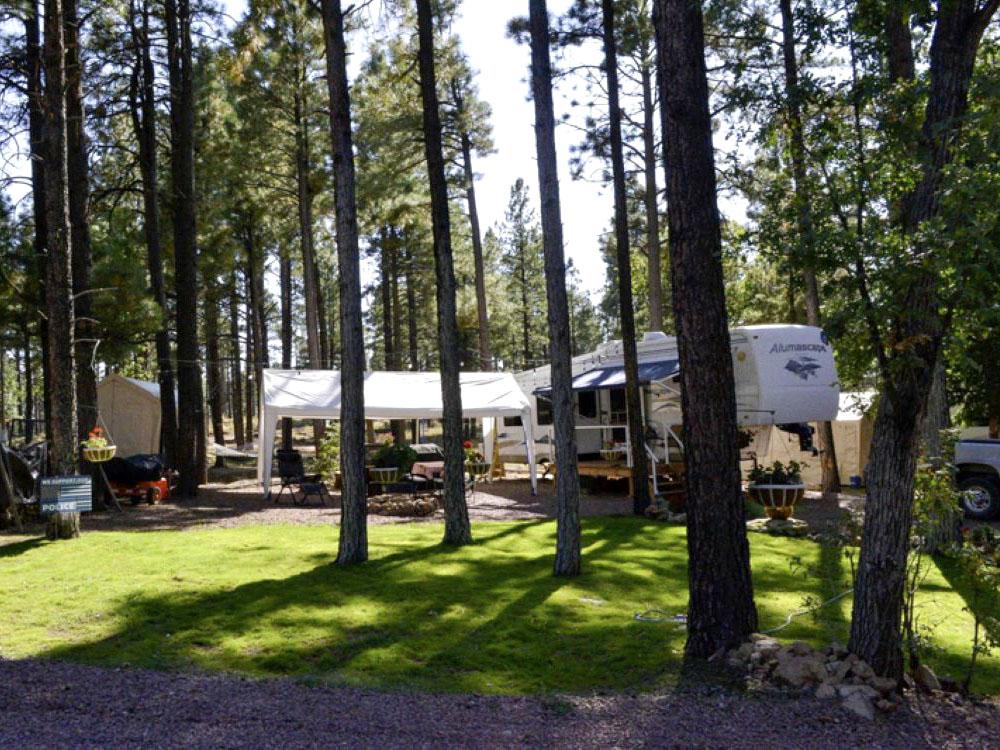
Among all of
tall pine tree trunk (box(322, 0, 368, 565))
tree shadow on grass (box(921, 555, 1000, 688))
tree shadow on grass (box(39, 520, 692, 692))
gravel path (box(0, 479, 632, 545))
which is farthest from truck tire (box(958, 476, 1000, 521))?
tall pine tree trunk (box(322, 0, 368, 565))

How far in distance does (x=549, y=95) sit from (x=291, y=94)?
44.1ft

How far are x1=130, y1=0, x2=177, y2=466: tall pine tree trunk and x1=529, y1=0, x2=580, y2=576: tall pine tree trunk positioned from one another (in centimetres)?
984

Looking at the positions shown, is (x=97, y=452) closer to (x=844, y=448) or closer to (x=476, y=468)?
(x=476, y=468)

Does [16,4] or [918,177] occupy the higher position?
[16,4]

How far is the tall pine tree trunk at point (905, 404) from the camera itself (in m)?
4.93

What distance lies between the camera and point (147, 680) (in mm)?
5078

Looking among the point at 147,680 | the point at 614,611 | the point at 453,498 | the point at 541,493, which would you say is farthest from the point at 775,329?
the point at 147,680

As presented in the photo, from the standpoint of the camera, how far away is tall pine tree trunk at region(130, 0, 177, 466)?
16281 mm

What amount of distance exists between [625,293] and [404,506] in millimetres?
4815

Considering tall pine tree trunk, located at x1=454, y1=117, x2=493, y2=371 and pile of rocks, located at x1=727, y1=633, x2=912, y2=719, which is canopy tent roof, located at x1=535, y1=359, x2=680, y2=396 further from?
pile of rocks, located at x1=727, y1=633, x2=912, y2=719

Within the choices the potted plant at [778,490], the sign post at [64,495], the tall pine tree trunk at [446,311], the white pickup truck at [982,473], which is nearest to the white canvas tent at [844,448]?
the potted plant at [778,490]

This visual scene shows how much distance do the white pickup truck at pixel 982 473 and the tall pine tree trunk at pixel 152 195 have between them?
43.4ft

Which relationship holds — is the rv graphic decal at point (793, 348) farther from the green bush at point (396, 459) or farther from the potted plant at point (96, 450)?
the potted plant at point (96, 450)

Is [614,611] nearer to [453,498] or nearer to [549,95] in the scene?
[453,498]
